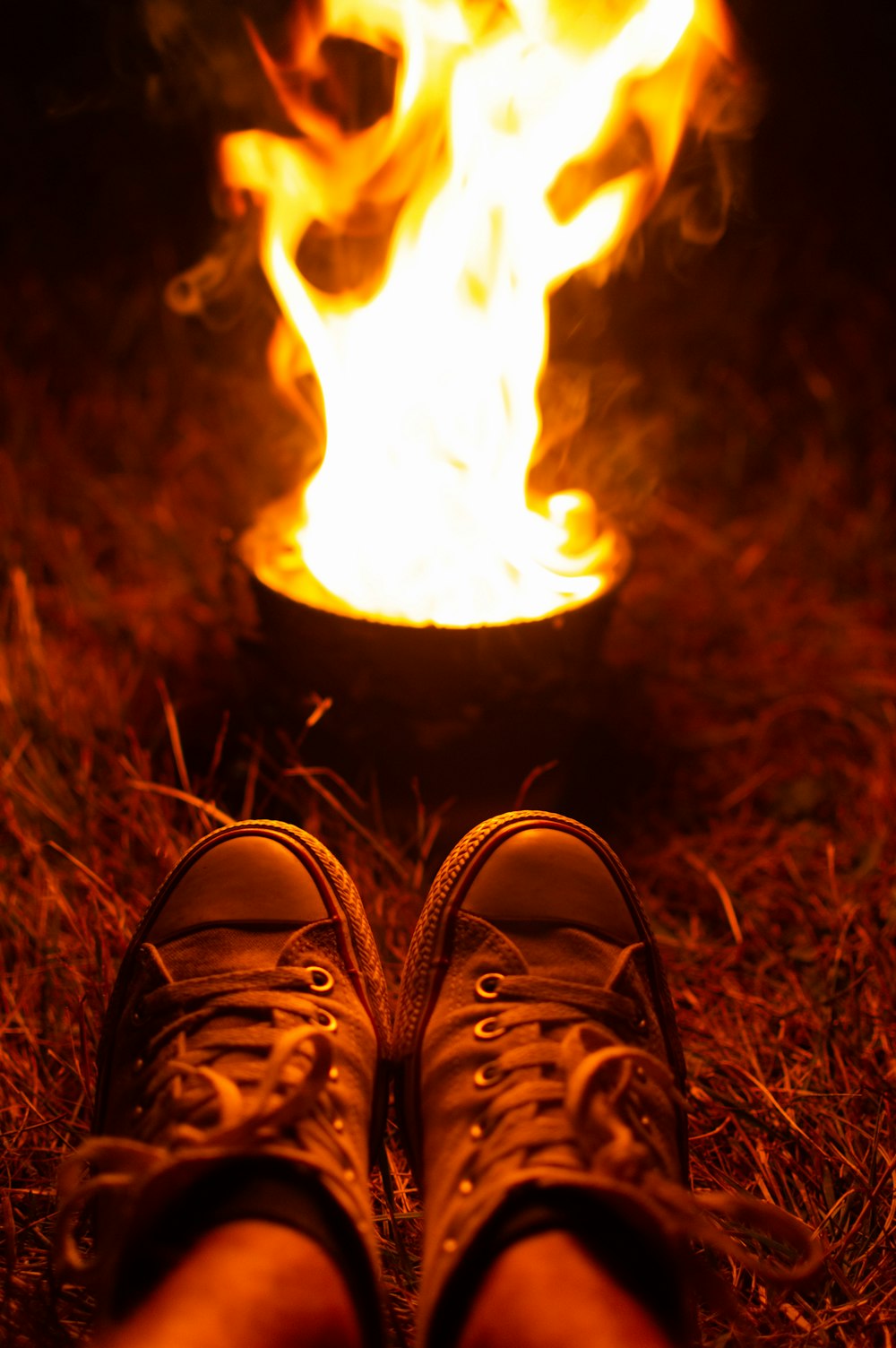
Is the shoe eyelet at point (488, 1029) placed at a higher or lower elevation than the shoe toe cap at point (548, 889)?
lower

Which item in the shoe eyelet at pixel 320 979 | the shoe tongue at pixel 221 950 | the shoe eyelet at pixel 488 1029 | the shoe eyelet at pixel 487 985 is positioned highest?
the shoe tongue at pixel 221 950

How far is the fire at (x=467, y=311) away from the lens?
1921mm

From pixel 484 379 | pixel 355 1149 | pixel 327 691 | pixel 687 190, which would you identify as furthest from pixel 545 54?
pixel 355 1149

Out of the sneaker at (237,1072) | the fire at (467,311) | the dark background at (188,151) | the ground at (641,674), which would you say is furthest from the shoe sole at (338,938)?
the dark background at (188,151)

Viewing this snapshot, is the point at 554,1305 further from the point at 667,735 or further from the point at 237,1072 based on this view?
the point at 667,735

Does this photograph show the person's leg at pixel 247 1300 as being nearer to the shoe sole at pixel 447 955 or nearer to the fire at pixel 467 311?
the shoe sole at pixel 447 955

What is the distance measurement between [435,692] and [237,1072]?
2.32ft

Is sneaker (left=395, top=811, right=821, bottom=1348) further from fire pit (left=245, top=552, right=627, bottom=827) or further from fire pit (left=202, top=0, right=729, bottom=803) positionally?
fire pit (left=202, top=0, right=729, bottom=803)

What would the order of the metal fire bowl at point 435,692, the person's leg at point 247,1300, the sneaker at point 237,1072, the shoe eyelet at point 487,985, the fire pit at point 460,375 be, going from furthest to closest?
the fire pit at point 460,375 → the metal fire bowl at point 435,692 → the shoe eyelet at point 487,985 → the sneaker at point 237,1072 → the person's leg at point 247,1300

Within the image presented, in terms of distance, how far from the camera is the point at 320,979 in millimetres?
1421

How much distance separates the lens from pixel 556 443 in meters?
2.55

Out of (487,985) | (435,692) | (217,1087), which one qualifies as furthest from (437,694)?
(217,1087)

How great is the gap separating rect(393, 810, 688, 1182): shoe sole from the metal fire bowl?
0.90ft

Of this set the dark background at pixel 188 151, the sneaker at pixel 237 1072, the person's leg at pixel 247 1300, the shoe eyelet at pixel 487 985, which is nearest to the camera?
the person's leg at pixel 247 1300
